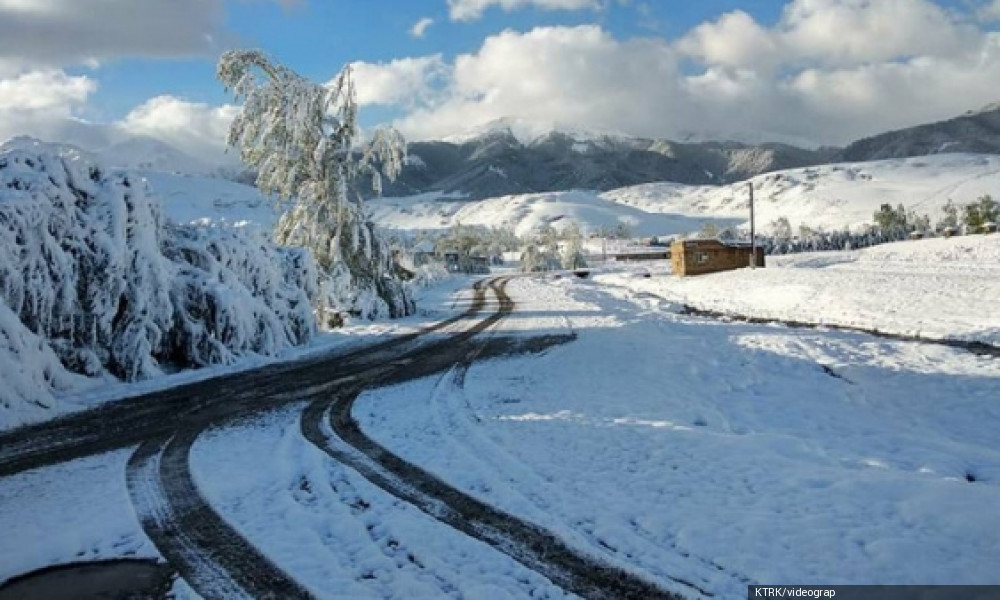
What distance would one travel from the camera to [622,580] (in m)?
4.55

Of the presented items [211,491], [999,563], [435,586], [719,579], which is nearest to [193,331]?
[211,491]

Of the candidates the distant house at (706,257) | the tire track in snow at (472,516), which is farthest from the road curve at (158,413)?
the distant house at (706,257)

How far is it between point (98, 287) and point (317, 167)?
44.8ft

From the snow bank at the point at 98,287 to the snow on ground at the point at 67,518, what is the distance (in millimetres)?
2951

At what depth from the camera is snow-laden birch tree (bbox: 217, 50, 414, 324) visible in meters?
24.4

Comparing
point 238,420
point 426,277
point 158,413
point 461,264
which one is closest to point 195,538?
point 238,420

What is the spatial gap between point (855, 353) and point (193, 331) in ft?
49.5

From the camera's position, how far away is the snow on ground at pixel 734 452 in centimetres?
491

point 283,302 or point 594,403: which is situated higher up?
point 283,302

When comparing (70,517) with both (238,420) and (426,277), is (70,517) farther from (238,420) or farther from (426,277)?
(426,277)

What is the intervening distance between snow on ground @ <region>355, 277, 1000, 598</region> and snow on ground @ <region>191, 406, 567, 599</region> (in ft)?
2.65

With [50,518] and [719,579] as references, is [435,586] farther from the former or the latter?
[50,518]

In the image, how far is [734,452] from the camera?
757 centimetres

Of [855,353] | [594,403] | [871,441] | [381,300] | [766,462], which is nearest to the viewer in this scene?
[766,462]
